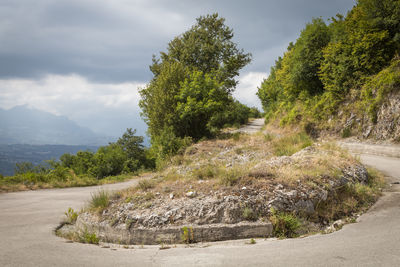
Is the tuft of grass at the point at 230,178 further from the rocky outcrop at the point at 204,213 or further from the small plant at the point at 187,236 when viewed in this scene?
the small plant at the point at 187,236

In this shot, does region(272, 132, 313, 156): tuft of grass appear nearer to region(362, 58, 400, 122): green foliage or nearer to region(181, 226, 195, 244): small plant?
region(362, 58, 400, 122): green foliage

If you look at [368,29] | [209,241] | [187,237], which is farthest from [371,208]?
[368,29]

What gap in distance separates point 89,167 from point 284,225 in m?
16.3

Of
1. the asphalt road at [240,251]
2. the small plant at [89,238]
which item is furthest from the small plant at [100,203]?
the asphalt road at [240,251]

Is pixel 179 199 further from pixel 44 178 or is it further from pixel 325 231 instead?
pixel 44 178

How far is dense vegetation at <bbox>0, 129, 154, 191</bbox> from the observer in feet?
37.8

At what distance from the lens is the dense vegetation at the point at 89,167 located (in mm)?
11508

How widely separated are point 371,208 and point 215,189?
357cm

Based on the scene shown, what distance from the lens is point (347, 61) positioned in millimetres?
17141

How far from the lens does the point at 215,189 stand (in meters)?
5.32

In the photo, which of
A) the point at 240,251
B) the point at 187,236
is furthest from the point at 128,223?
the point at 240,251

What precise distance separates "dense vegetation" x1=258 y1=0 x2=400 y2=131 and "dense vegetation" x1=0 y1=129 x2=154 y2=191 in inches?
587

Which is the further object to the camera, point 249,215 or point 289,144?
point 289,144

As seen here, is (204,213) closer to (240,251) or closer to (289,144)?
(240,251)
